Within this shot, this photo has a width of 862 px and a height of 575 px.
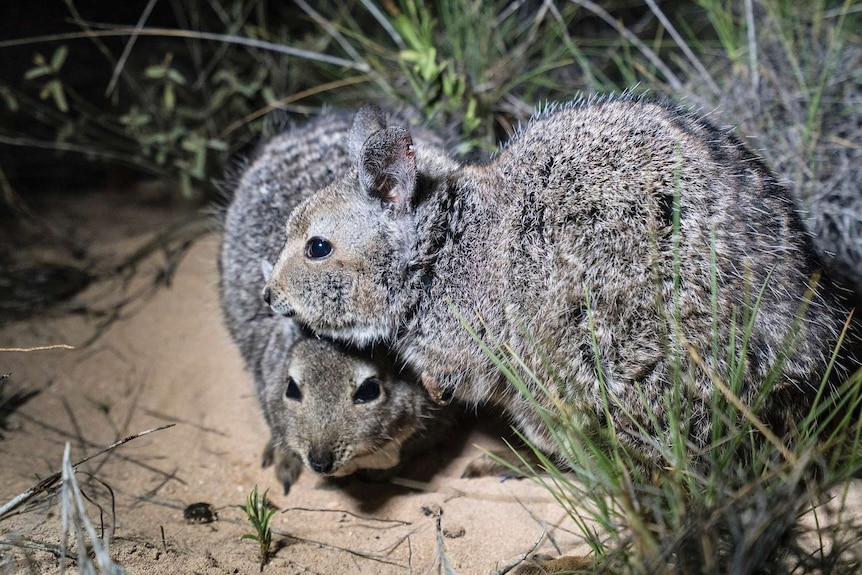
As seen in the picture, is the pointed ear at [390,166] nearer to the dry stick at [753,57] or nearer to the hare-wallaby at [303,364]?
the hare-wallaby at [303,364]

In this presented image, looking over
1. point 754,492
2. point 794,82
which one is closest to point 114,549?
point 754,492

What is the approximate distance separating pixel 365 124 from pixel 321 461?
1.62 m

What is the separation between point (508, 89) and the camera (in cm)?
517

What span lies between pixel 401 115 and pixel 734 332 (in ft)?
10.1

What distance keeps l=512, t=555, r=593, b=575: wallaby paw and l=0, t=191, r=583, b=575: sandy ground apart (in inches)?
4.7

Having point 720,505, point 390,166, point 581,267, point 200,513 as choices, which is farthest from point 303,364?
point 720,505

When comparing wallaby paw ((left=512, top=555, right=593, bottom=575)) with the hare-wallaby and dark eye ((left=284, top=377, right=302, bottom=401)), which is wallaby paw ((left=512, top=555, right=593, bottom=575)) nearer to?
the hare-wallaby

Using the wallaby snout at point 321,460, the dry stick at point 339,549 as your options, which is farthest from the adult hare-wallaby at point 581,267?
the dry stick at point 339,549

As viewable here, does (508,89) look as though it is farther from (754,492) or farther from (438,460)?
(754,492)

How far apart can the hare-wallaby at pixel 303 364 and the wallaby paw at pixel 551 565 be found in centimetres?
96

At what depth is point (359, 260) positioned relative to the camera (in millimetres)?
3584

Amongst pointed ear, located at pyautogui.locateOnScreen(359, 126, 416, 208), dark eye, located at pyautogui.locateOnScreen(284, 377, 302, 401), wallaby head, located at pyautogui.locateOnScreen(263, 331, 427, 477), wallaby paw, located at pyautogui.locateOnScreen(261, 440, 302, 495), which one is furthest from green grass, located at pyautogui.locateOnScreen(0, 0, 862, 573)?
pointed ear, located at pyautogui.locateOnScreen(359, 126, 416, 208)

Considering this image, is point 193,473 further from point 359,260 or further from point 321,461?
point 359,260

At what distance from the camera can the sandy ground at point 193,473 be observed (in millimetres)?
3365
